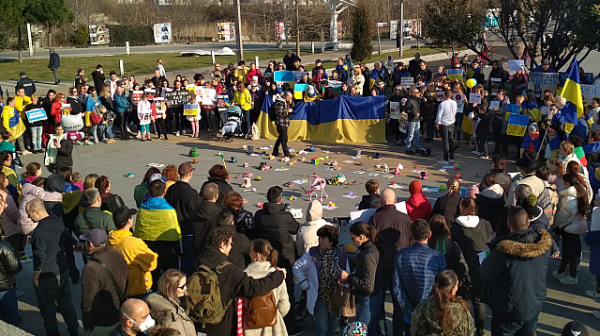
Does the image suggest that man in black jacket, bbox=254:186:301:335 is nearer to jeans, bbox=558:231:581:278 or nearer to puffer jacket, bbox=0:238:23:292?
puffer jacket, bbox=0:238:23:292

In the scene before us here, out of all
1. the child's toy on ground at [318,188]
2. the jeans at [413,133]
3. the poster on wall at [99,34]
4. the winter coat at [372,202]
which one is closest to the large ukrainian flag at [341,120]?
the jeans at [413,133]

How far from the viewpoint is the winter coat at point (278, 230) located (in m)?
7.08

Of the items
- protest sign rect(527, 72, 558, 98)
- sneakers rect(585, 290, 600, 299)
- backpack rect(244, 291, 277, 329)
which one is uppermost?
protest sign rect(527, 72, 558, 98)

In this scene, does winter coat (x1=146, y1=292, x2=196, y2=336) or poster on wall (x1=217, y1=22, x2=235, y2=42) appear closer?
winter coat (x1=146, y1=292, x2=196, y2=336)

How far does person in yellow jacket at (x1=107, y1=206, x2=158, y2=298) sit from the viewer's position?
6441mm

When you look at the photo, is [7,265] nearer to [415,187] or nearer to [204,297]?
[204,297]

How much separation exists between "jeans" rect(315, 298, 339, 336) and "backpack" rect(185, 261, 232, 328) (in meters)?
1.26

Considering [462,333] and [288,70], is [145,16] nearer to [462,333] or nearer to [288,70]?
[288,70]

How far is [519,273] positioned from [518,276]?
1.2 inches

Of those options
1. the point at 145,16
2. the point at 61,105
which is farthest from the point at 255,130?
the point at 145,16

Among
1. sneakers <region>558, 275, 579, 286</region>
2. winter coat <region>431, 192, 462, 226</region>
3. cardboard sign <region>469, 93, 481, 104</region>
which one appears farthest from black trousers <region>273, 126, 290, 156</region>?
sneakers <region>558, 275, 579, 286</region>

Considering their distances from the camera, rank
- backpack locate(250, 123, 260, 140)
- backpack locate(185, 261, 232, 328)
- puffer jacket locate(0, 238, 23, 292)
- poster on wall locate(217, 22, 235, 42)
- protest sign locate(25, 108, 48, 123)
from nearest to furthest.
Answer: backpack locate(185, 261, 232, 328) < puffer jacket locate(0, 238, 23, 292) < protest sign locate(25, 108, 48, 123) < backpack locate(250, 123, 260, 140) < poster on wall locate(217, 22, 235, 42)

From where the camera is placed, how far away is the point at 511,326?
19.7 feet

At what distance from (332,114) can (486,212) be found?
9.66 metres
